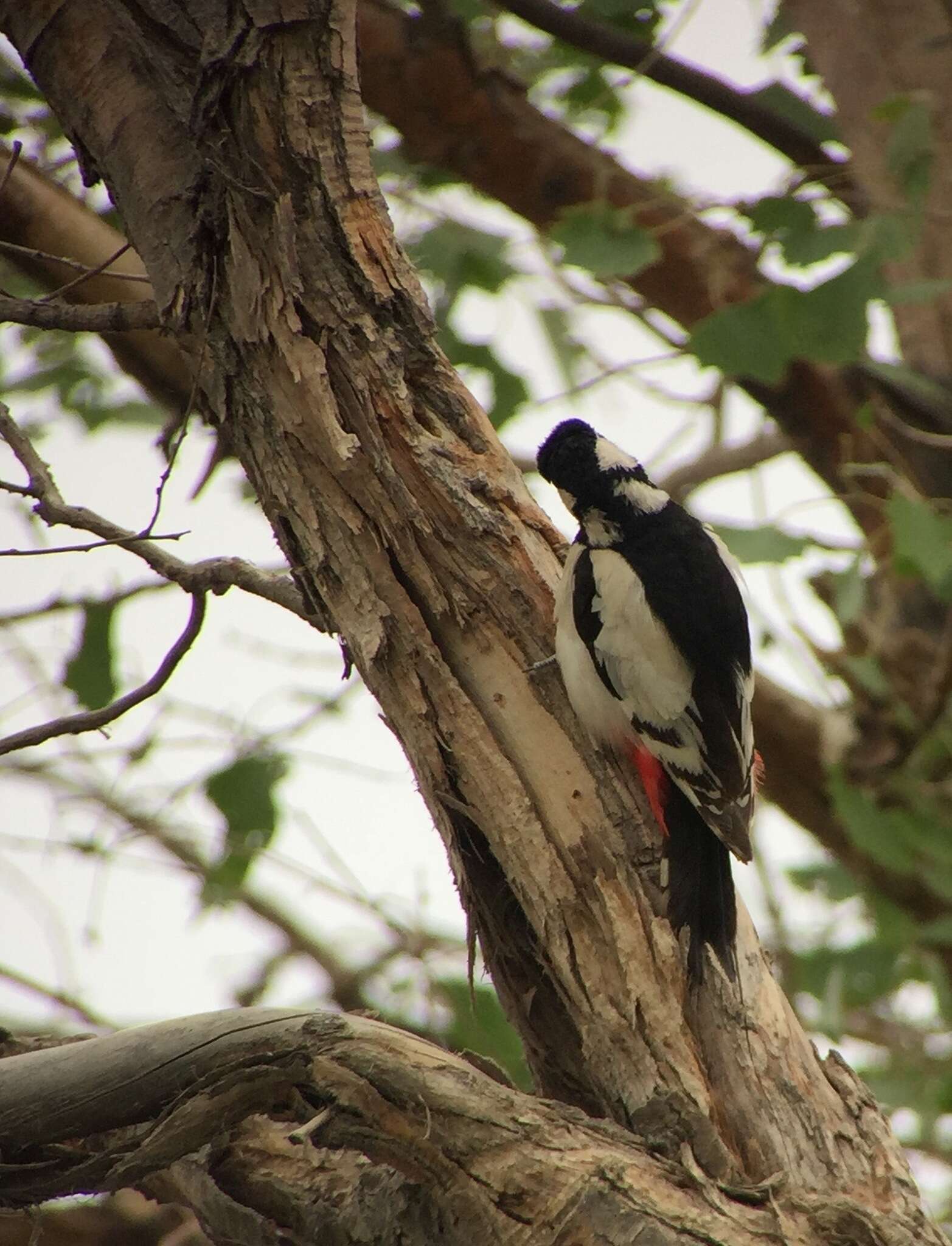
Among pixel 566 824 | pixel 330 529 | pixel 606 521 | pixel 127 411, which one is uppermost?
pixel 127 411

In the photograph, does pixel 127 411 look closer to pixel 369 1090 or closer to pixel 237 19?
pixel 237 19

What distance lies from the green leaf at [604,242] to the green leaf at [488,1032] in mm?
1379

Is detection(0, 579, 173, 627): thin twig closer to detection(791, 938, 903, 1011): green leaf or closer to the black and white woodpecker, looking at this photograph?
the black and white woodpecker

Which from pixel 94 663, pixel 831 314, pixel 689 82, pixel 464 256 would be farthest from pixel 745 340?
pixel 94 663

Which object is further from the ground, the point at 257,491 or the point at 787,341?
the point at 787,341

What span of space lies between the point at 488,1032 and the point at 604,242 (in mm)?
1586

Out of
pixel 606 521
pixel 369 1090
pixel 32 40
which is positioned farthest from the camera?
pixel 606 521

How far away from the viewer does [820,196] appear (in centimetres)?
294

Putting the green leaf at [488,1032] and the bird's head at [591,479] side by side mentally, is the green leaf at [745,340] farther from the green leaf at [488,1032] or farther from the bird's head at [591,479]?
the green leaf at [488,1032]

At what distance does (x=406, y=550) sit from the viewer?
175 centimetres

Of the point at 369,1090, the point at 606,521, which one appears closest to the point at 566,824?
the point at 369,1090

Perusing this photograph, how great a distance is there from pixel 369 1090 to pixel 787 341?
1579 mm

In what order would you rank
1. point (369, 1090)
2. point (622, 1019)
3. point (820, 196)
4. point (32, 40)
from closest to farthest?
point (369, 1090) → point (622, 1019) → point (32, 40) → point (820, 196)

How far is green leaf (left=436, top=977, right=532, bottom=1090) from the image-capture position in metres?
2.65
